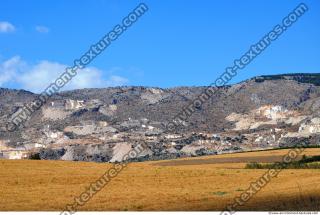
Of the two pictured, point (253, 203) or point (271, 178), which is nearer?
point (253, 203)

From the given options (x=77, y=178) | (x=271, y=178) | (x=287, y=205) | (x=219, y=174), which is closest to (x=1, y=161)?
(x=77, y=178)

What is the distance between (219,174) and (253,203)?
31914 millimetres

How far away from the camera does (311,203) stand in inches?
1161

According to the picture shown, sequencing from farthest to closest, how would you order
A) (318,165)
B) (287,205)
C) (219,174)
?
(318,165), (219,174), (287,205)

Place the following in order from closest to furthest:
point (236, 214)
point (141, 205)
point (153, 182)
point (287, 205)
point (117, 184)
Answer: point (236, 214) → point (287, 205) → point (141, 205) → point (117, 184) → point (153, 182)

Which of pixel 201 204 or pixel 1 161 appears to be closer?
pixel 201 204

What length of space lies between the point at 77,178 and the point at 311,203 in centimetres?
3260

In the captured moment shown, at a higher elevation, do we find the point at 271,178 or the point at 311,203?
the point at 271,178

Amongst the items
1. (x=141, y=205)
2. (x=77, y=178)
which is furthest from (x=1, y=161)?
(x=141, y=205)

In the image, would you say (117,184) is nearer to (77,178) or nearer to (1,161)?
(77,178)

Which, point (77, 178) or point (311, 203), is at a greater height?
point (77, 178)

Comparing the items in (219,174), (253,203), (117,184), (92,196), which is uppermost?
(219,174)

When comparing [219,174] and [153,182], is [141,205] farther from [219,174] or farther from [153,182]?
[219,174]

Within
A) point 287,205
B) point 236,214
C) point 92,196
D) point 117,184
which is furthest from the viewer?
point 117,184
